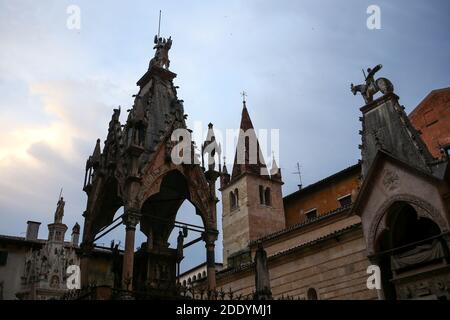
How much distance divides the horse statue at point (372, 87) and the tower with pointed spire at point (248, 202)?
2158 cm

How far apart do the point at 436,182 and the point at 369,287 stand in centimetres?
704

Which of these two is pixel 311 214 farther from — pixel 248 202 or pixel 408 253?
pixel 408 253

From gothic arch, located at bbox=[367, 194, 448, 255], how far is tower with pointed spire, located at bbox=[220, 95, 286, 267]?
72.5 ft

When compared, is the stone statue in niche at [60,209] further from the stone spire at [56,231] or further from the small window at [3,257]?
the small window at [3,257]

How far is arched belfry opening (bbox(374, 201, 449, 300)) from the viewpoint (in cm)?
1459

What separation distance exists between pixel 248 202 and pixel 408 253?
27384mm

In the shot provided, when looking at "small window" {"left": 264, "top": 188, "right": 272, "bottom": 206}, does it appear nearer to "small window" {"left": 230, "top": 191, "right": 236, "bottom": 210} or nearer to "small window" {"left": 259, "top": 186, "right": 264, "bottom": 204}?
"small window" {"left": 259, "top": 186, "right": 264, "bottom": 204}

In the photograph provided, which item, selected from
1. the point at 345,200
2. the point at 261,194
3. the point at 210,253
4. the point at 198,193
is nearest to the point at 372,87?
the point at 198,193

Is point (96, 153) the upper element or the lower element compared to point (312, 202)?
lower

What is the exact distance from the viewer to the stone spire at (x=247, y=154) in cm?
4497

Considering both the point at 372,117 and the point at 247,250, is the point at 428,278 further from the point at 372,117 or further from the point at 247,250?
the point at 247,250

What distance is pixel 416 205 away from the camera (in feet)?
49.8

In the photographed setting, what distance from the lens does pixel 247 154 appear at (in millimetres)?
47625
